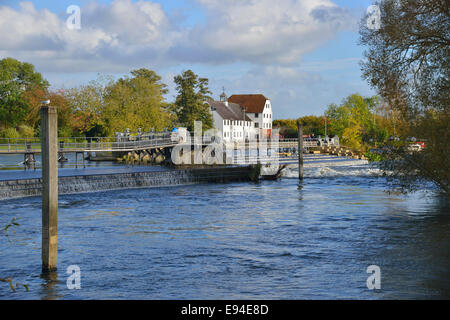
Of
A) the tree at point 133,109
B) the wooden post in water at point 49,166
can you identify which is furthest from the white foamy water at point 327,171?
the wooden post in water at point 49,166

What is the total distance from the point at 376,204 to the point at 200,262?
51.4 ft

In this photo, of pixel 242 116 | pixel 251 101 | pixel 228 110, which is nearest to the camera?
pixel 228 110

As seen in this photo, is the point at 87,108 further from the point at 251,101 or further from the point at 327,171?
the point at 251,101

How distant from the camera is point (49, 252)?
12477mm

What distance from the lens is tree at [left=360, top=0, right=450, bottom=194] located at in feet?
59.3

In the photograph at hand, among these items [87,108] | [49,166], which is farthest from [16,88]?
[49,166]

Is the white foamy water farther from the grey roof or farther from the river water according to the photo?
the grey roof

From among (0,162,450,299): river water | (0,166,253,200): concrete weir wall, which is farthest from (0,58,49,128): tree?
(0,162,450,299): river water

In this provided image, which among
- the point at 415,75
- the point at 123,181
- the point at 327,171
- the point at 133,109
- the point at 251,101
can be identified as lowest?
the point at 327,171

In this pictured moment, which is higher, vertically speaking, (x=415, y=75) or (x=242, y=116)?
(x=242, y=116)

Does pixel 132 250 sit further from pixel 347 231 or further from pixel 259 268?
pixel 347 231

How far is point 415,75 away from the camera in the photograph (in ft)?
64.7

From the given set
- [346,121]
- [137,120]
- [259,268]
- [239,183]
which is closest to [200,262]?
[259,268]

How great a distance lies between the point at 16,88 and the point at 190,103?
3847cm
